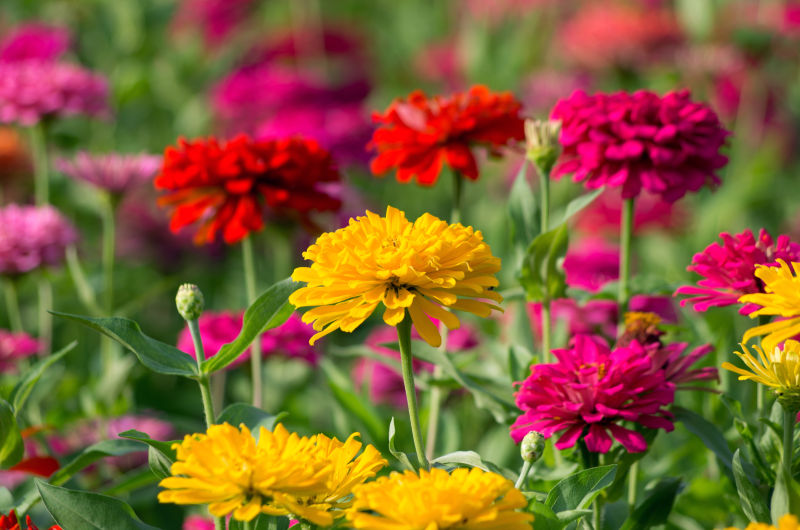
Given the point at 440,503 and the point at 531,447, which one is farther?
the point at 531,447

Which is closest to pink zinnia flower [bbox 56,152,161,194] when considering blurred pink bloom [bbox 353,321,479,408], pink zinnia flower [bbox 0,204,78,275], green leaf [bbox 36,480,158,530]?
pink zinnia flower [bbox 0,204,78,275]

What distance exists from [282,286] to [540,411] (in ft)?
0.82

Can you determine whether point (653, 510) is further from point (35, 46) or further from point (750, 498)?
point (35, 46)

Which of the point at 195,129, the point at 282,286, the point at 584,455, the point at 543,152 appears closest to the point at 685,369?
the point at 584,455

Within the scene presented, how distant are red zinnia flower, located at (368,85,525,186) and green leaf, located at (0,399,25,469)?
48 centimetres

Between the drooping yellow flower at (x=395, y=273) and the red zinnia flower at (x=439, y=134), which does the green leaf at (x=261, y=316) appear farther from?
the red zinnia flower at (x=439, y=134)

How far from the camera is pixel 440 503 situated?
641 mm

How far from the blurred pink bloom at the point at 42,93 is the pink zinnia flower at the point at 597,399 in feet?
3.55

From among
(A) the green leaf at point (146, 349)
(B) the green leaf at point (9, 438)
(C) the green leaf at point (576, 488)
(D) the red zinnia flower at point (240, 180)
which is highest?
(D) the red zinnia flower at point (240, 180)

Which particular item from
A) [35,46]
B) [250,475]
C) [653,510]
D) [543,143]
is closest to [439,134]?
[543,143]

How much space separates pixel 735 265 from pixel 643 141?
220mm

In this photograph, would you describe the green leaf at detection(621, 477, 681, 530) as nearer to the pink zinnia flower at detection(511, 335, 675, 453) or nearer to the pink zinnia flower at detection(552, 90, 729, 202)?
the pink zinnia flower at detection(511, 335, 675, 453)

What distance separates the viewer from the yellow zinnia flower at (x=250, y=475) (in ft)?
2.19

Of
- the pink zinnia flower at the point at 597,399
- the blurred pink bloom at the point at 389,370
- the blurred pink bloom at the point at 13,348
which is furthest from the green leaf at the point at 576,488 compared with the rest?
the blurred pink bloom at the point at 13,348
